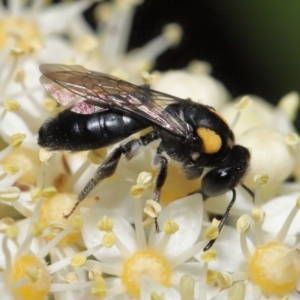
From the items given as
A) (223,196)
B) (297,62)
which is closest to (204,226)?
(223,196)

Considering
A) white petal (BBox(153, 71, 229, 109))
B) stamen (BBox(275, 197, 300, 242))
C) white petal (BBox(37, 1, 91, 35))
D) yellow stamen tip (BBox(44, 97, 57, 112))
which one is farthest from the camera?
white petal (BBox(37, 1, 91, 35))

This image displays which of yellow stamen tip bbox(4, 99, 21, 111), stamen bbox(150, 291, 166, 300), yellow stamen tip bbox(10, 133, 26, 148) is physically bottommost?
stamen bbox(150, 291, 166, 300)

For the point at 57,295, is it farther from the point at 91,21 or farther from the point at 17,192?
the point at 91,21

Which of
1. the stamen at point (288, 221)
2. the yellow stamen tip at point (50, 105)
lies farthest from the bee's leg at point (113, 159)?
the stamen at point (288, 221)

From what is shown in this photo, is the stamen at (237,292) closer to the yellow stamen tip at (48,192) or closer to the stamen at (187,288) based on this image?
the stamen at (187,288)

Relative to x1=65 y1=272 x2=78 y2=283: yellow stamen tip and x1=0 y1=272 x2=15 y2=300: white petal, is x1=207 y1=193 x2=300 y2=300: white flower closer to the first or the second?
x1=65 y1=272 x2=78 y2=283: yellow stamen tip

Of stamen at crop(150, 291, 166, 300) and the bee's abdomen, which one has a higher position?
the bee's abdomen

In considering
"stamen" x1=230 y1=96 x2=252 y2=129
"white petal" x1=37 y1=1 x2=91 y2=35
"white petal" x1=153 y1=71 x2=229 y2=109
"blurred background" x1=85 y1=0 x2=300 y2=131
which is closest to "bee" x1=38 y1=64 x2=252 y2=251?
"stamen" x1=230 y1=96 x2=252 y2=129
